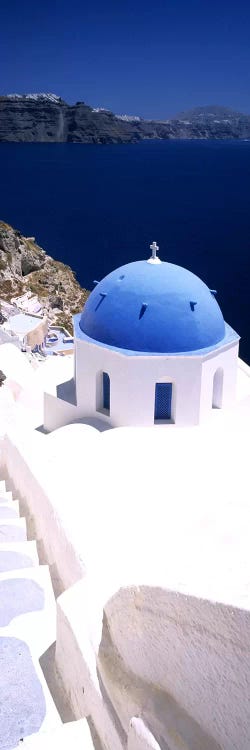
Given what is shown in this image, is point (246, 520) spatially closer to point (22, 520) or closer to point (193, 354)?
point (22, 520)

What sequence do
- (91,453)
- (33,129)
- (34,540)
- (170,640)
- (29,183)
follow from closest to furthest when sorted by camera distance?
(170,640), (34,540), (91,453), (29,183), (33,129)

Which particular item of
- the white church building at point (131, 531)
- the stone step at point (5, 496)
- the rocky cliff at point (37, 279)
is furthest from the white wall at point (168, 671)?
the rocky cliff at point (37, 279)

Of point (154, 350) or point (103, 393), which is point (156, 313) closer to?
point (154, 350)

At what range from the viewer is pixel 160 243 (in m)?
57.9

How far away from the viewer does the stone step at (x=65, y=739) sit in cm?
432

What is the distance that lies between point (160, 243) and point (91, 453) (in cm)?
5040

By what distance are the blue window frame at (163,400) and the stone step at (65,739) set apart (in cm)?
629

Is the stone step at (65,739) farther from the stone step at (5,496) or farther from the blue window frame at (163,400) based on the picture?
the blue window frame at (163,400)

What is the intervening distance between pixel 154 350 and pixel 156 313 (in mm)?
608

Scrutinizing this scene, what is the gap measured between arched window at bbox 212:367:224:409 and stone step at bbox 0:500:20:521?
13.3 feet

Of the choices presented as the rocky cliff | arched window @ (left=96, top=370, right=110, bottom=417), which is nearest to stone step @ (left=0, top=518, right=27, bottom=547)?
arched window @ (left=96, top=370, right=110, bottom=417)

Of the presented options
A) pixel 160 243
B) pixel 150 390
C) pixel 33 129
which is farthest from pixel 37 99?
pixel 150 390

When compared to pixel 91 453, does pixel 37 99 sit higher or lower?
higher

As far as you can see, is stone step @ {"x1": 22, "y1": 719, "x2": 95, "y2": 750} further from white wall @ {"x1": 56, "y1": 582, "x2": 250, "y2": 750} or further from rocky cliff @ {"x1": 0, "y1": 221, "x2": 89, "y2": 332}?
rocky cliff @ {"x1": 0, "y1": 221, "x2": 89, "y2": 332}
